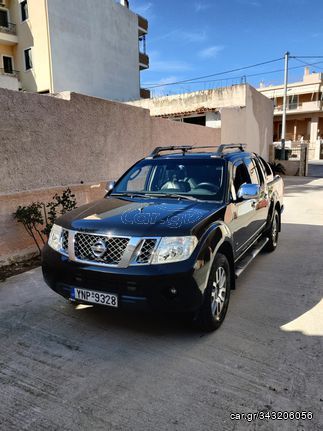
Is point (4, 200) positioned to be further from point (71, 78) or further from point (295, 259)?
point (71, 78)

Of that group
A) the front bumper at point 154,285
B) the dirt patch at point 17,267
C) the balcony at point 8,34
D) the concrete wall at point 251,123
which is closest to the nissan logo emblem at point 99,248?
the front bumper at point 154,285

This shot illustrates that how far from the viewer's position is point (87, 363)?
2828 millimetres

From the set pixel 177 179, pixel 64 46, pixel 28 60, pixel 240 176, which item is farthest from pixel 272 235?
pixel 28 60

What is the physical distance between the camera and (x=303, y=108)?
152 feet

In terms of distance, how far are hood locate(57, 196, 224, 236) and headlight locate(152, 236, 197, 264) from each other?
52 mm

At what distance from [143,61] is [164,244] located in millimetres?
34754

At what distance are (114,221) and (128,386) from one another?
1365 millimetres

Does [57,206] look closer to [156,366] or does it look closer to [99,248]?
[99,248]

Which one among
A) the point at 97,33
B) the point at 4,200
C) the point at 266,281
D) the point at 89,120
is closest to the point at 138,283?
the point at 266,281

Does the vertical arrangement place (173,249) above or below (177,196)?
below

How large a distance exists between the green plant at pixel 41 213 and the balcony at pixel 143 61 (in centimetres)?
3085

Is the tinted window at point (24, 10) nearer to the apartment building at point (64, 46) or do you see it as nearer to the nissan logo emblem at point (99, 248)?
the apartment building at point (64, 46)

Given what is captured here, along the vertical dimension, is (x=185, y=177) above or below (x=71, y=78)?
below

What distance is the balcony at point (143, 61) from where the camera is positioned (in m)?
33.6
